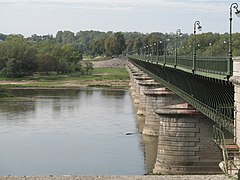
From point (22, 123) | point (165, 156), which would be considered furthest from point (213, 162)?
point (22, 123)

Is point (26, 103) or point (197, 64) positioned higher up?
point (197, 64)

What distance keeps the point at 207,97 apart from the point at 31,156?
13.9m

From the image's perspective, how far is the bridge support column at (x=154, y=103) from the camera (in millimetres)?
46375

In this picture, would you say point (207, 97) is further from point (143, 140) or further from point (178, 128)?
point (143, 140)

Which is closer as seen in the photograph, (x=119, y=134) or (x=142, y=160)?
(x=142, y=160)

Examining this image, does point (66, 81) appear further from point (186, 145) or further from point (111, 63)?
point (186, 145)

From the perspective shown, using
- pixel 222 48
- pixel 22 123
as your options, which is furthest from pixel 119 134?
pixel 222 48

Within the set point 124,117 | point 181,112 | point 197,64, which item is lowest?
point 124,117

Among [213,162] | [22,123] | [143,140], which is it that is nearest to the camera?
[213,162]

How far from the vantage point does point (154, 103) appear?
4694 centimetres

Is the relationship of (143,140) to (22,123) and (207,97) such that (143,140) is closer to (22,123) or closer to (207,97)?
(22,123)

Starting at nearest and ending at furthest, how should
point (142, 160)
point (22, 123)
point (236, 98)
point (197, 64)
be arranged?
1. point (236, 98)
2. point (197, 64)
3. point (142, 160)
4. point (22, 123)

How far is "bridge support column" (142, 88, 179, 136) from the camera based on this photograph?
46.4 m

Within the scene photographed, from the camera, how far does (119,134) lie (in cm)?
4766
